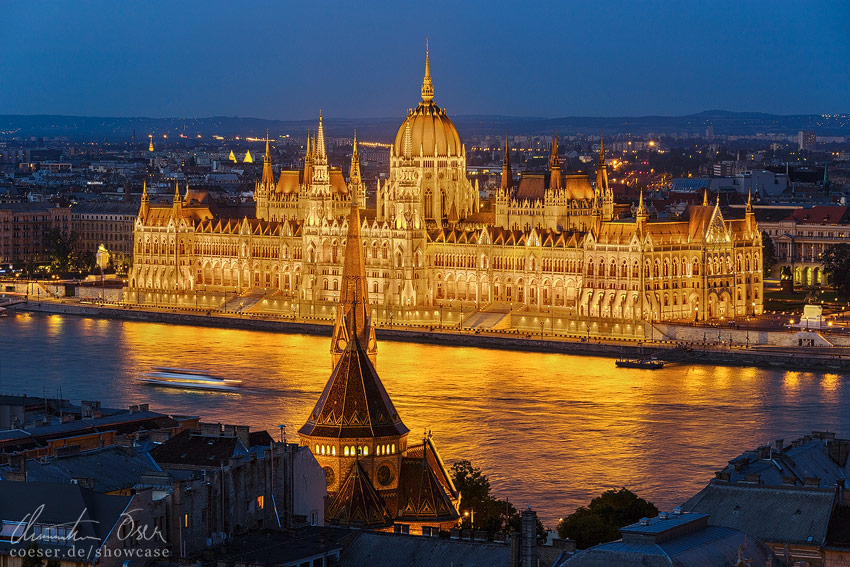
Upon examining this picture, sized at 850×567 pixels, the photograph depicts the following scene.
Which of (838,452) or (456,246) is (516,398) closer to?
(838,452)

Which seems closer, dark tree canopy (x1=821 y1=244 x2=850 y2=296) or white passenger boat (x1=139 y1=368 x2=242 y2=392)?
white passenger boat (x1=139 y1=368 x2=242 y2=392)

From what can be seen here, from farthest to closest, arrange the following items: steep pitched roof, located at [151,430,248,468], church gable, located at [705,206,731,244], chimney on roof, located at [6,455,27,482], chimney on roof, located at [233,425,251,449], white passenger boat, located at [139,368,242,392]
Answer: church gable, located at [705,206,731,244], white passenger boat, located at [139,368,242,392], chimney on roof, located at [233,425,251,449], steep pitched roof, located at [151,430,248,468], chimney on roof, located at [6,455,27,482]

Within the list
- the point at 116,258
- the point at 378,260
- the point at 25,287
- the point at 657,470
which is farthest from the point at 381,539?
the point at 116,258

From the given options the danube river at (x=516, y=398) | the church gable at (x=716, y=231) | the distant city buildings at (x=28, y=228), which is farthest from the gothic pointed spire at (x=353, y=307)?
the distant city buildings at (x=28, y=228)

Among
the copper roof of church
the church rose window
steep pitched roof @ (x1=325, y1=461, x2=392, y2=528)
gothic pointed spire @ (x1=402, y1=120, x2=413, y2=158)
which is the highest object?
gothic pointed spire @ (x1=402, y1=120, x2=413, y2=158)

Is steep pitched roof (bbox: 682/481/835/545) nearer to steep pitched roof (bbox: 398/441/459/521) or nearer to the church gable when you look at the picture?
steep pitched roof (bbox: 398/441/459/521)

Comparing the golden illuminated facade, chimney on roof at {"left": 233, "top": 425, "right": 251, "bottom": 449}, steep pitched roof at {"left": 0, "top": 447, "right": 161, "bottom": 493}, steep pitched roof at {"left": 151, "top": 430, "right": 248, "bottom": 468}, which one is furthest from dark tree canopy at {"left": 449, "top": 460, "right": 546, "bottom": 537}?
steep pitched roof at {"left": 0, "top": 447, "right": 161, "bottom": 493}

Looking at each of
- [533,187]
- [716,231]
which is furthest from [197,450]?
[533,187]

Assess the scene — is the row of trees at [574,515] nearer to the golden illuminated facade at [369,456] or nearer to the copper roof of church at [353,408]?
the golden illuminated facade at [369,456]
